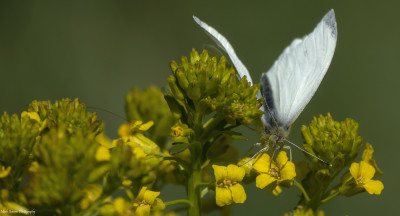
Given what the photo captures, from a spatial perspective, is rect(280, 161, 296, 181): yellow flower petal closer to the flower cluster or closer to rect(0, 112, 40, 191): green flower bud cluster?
the flower cluster

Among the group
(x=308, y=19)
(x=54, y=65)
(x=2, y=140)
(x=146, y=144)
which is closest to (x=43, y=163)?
(x=2, y=140)

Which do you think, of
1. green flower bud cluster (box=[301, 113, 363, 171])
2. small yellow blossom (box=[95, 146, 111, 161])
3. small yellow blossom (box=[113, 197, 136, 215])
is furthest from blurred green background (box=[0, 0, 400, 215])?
small yellow blossom (box=[113, 197, 136, 215])

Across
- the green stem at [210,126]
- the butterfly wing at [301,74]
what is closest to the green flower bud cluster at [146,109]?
the butterfly wing at [301,74]

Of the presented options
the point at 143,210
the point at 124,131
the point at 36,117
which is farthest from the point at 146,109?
the point at 143,210

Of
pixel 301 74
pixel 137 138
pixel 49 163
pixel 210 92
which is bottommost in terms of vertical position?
pixel 49 163

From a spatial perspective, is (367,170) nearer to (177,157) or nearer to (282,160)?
Answer: (282,160)

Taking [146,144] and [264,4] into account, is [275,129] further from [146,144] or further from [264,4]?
[264,4]
